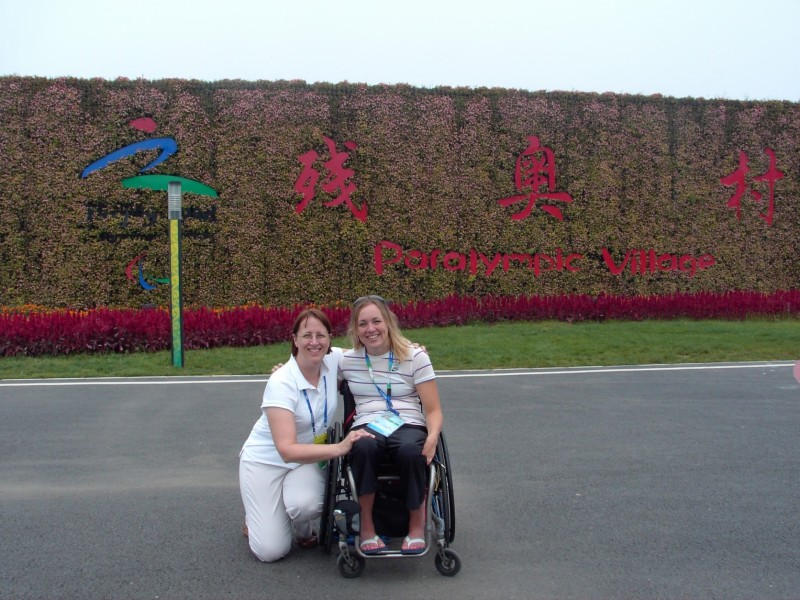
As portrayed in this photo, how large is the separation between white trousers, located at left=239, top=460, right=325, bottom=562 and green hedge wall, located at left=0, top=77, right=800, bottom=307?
1220cm

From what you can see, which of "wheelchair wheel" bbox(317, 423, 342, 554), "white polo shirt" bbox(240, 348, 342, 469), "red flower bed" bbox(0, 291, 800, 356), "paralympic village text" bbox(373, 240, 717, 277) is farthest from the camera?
"paralympic village text" bbox(373, 240, 717, 277)

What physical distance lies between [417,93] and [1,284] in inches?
361

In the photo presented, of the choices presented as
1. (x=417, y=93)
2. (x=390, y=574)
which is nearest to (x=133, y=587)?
(x=390, y=574)

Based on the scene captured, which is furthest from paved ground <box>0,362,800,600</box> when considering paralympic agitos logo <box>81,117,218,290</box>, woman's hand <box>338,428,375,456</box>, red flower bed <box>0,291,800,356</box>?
paralympic agitos logo <box>81,117,218,290</box>

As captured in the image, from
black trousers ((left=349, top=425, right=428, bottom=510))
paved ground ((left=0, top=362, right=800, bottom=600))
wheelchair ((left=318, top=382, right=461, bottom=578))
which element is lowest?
paved ground ((left=0, top=362, right=800, bottom=600))

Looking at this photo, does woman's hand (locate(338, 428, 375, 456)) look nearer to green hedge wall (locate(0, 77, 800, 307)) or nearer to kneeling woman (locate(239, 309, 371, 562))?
kneeling woman (locate(239, 309, 371, 562))

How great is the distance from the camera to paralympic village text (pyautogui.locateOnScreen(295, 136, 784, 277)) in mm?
16422

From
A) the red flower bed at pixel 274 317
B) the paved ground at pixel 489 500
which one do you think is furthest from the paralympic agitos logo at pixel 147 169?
the paved ground at pixel 489 500

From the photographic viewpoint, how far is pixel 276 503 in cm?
425

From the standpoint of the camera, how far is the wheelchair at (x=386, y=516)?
4.04 m

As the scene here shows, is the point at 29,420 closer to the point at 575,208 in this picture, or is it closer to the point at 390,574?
the point at 390,574

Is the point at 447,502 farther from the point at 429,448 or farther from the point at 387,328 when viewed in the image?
the point at 387,328

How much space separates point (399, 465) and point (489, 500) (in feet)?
4.75

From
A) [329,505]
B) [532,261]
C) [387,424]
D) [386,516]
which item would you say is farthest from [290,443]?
[532,261]
